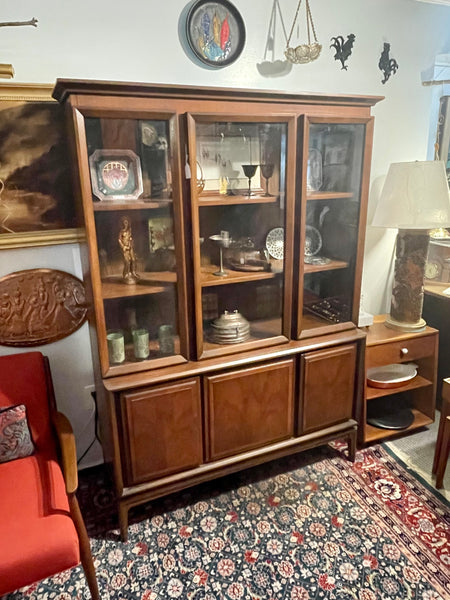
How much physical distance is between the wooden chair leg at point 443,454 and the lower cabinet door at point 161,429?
1145 millimetres

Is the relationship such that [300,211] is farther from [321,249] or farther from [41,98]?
[41,98]

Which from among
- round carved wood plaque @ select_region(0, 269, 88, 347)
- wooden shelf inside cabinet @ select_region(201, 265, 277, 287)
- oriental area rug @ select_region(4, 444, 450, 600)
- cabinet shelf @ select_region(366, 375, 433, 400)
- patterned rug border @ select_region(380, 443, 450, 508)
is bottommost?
oriental area rug @ select_region(4, 444, 450, 600)

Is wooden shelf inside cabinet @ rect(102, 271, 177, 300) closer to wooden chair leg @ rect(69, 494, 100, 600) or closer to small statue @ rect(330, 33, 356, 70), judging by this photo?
wooden chair leg @ rect(69, 494, 100, 600)

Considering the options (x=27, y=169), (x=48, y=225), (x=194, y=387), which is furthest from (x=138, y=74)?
(x=194, y=387)

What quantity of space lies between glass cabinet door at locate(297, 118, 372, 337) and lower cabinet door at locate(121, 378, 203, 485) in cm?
63

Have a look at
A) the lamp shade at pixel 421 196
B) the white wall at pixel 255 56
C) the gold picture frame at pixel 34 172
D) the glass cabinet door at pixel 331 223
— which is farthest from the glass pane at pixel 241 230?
the lamp shade at pixel 421 196

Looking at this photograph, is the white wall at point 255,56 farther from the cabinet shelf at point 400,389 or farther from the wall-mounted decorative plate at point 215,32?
the cabinet shelf at point 400,389

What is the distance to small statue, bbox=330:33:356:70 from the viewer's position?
2260mm

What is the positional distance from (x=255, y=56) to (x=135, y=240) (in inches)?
43.1

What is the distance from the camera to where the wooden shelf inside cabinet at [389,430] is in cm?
244

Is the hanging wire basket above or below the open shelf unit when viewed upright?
above

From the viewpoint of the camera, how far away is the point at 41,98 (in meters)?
1.76

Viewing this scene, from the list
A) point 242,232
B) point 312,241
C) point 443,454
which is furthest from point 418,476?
point 242,232

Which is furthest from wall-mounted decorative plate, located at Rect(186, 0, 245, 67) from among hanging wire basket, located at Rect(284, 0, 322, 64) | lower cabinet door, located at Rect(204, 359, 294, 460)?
lower cabinet door, located at Rect(204, 359, 294, 460)
